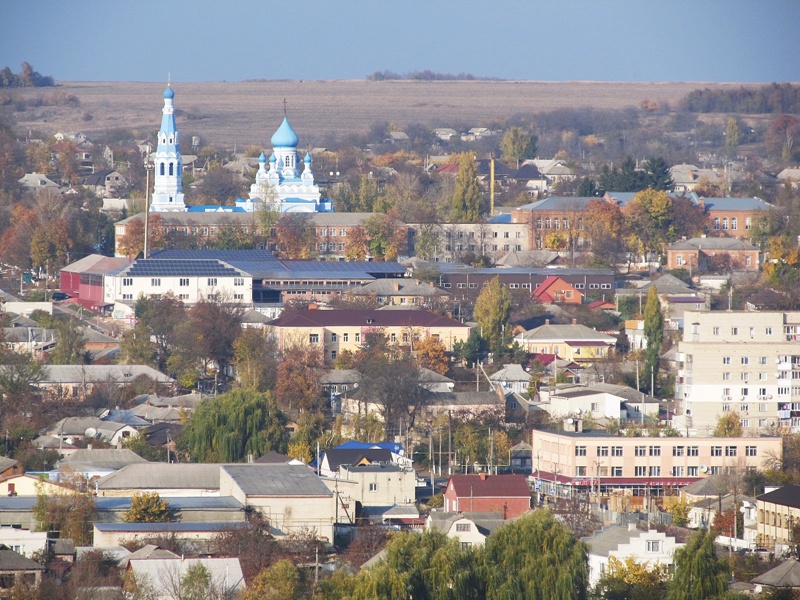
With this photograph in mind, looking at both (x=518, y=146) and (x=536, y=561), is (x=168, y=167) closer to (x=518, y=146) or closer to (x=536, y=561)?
(x=518, y=146)

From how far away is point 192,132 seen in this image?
149375 mm

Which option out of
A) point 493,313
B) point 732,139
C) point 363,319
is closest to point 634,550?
point 363,319

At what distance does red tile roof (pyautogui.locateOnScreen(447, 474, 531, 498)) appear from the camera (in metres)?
34.9

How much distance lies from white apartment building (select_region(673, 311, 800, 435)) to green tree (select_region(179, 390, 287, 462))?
29.1ft

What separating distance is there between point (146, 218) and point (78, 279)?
4469 millimetres

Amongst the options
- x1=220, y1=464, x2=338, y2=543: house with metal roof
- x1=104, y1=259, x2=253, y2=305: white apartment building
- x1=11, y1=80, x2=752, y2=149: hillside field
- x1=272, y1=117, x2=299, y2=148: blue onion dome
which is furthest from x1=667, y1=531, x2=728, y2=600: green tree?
x1=11, y1=80, x2=752, y2=149: hillside field

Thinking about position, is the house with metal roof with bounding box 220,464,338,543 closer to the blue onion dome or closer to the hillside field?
the blue onion dome

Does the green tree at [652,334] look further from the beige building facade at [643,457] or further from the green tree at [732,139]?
the green tree at [732,139]

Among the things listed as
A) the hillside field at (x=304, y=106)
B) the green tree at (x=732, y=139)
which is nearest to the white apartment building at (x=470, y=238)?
the green tree at (x=732, y=139)

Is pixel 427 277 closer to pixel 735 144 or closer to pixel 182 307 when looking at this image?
pixel 182 307

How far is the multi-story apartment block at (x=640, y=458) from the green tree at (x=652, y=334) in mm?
7069

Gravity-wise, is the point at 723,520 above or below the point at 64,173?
below

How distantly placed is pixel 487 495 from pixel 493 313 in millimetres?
17778

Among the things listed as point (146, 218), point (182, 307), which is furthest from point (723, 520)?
point (146, 218)
